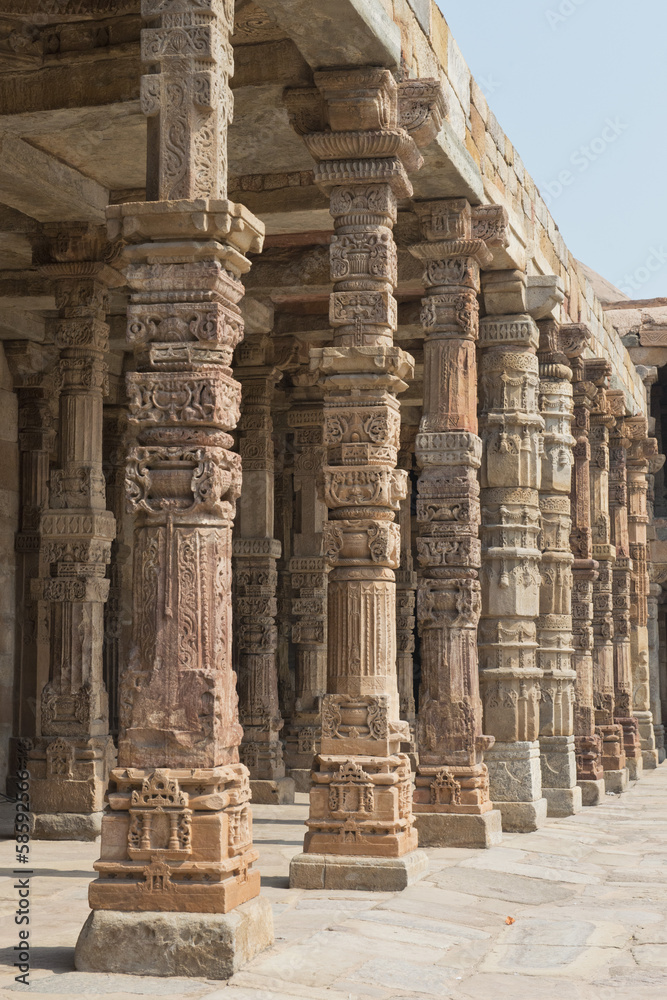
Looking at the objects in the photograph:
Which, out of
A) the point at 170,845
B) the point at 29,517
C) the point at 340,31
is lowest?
the point at 170,845

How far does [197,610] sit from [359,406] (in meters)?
2.91

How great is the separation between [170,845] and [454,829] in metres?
4.70

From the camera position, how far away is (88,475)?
11156 millimetres

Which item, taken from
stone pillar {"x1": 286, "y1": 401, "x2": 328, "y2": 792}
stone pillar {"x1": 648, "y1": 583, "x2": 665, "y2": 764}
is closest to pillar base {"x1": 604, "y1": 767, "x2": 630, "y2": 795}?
stone pillar {"x1": 286, "y1": 401, "x2": 328, "y2": 792}

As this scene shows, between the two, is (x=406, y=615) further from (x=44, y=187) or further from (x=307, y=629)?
(x=44, y=187)

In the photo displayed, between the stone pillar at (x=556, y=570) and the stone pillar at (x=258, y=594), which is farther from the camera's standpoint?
the stone pillar at (x=258, y=594)

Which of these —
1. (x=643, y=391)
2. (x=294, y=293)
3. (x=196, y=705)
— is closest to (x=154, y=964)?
(x=196, y=705)

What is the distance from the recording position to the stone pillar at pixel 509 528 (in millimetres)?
11898

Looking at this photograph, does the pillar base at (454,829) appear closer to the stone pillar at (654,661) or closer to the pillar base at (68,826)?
the pillar base at (68,826)

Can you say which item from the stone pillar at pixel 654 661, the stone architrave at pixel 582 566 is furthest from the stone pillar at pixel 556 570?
the stone pillar at pixel 654 661

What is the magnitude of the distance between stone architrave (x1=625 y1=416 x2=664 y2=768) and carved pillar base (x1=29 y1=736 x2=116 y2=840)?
12.4 m

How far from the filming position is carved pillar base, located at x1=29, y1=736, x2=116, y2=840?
1078cm

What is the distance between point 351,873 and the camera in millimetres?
7957

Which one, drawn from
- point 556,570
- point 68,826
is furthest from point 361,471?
point 556,570
